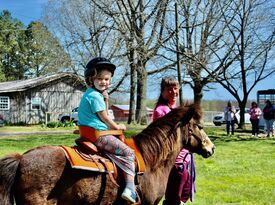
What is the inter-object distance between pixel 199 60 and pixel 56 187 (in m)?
16.5

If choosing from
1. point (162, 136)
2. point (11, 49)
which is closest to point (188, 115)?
point (162, 136)

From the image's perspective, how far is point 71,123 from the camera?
103 ft

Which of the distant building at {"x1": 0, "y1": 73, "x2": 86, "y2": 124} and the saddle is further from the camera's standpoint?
the distant building at {"x1": 0, "y1": 73, "x2": 86, "y2": 124}

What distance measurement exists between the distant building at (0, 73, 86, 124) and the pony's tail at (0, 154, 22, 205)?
33105 millimetres

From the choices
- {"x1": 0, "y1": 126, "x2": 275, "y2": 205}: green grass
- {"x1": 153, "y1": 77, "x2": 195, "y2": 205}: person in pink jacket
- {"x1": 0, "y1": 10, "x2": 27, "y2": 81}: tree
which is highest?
{"x1": 0, "y1": 10, "x2": 27, "y2": 81}: tree

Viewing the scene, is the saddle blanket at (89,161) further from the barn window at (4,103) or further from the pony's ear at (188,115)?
the barn window at (4,103)

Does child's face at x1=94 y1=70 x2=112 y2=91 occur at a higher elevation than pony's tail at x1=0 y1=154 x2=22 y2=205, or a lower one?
higher

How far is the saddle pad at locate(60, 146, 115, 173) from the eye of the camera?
378cm

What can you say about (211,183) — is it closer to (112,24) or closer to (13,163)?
(13,163)

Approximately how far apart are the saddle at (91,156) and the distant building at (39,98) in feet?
107

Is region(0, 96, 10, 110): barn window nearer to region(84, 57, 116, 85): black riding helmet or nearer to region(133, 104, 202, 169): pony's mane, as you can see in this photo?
region(133, 104, 202, 169): pony's mane

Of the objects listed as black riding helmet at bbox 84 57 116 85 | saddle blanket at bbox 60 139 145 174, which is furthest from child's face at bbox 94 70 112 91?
saddle blanket at bbox 60 139 145 174

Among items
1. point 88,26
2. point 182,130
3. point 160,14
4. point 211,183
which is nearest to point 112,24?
point 160,14

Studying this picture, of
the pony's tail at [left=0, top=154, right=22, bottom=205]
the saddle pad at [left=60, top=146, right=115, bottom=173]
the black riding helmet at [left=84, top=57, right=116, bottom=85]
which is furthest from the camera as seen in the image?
the black riding helmet at [left=84, top=57, right=116, bottom=85]
